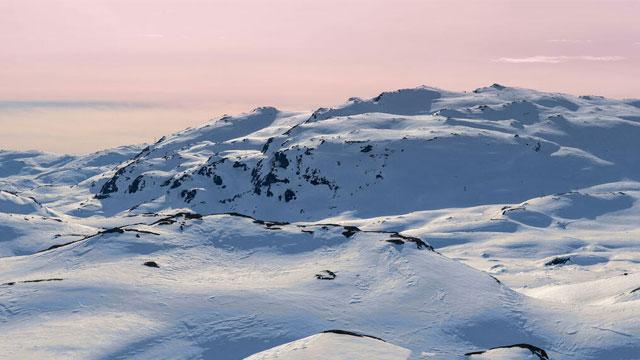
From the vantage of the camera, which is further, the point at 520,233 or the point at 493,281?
the point at 520,233

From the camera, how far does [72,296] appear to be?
6262 cm

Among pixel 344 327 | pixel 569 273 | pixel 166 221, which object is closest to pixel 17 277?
pixel 166 221

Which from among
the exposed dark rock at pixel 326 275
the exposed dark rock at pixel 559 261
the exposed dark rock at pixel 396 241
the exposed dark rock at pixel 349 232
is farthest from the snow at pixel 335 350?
the exposed dark rock at pixel 559 261

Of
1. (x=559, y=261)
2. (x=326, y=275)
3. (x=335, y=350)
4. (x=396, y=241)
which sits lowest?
(x=559, y=261)

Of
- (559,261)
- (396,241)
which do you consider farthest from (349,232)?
(559,261)

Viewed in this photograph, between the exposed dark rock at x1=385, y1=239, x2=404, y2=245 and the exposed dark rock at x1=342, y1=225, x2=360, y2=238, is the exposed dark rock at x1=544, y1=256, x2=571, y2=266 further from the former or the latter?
the exposed dark rock at x1=385, y1=239, x2=404, y2=245

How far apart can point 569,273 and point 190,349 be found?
91914mm

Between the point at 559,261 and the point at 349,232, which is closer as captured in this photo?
the point at 349,232

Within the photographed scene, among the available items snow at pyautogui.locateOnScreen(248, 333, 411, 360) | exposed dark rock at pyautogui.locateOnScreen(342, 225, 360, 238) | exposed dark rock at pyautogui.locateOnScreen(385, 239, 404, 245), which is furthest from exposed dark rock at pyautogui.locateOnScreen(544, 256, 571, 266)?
snow at pyautogui.locateOnScreen(248, 333, 411, 360)

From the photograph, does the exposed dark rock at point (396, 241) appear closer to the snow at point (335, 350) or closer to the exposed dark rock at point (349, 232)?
the exposed dark rock at point (349, 232)

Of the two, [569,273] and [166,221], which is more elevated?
[166,221]

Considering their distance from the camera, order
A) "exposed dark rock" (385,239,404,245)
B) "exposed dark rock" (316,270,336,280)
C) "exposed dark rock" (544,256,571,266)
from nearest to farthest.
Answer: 1. "exposed dark rock" (316,270,336,280)
2. "exposed dark rock" (385,239,404,245)
3. "exposed dark rock" (544,256,571,266)

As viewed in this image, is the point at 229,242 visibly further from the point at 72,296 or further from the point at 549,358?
the point at 549,358

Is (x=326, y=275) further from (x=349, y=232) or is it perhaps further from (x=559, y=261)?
(x=559, y=261)
